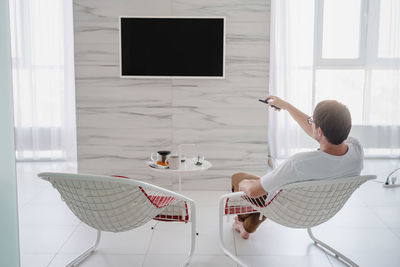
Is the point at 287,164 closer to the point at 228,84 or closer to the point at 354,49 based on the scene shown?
the point at 228,84

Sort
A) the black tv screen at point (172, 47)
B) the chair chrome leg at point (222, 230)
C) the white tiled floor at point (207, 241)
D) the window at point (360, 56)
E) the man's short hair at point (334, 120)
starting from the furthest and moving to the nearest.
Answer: the window at point (360, 56) < the black tv screen at point (172, 47) < the white tiled floor at point (207, 241) < the chair chrome leg at point (222, 230) < the man's short hair at point (334, 120)

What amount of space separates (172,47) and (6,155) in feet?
9.55

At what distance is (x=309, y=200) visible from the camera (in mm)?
2150

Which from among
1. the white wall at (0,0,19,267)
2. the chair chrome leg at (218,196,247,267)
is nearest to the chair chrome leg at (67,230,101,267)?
the chair chrome leg at (218,196,247,267)

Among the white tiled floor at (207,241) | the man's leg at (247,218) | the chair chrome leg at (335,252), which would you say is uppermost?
the man's leg at (247,218)

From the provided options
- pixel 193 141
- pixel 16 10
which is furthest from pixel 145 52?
pixel 16 10

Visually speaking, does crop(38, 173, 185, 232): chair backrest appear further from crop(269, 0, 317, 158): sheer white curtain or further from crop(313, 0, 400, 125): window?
crop(313, 0, 400, 125): window

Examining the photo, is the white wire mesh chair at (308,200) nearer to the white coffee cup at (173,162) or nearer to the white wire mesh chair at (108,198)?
the white wire mesh chair at (108,198)

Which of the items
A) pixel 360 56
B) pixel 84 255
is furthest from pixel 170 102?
pixel 360 56

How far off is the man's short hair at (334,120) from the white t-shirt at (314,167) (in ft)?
0.37

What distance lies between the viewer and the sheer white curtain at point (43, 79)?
5.31 meters

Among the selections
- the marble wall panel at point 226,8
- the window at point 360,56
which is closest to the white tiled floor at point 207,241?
the marble wall panel at point 226,8

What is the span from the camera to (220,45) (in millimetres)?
3941

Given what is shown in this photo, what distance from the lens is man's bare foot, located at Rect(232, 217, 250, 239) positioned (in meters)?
2.93
